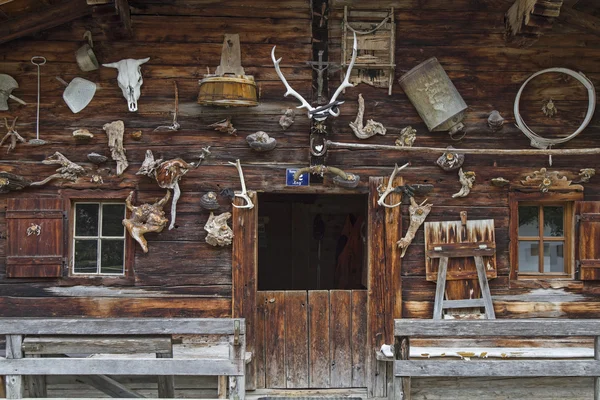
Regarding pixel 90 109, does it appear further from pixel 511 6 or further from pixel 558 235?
pixel 558 235

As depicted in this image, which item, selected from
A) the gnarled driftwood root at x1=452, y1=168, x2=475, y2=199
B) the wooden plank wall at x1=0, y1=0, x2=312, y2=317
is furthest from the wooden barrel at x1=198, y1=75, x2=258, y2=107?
the gnarled driftwood root at x1=452, y1=168, x2=475, y2=199

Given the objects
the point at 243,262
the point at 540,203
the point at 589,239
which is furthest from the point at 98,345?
the point at 589,239

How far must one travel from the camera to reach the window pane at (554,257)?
746cm

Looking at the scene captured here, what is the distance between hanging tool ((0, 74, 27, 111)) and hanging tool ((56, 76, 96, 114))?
0.49m

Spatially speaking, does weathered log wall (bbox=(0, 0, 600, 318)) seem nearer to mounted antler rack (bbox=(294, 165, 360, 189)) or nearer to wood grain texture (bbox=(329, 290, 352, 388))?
mounted antler rack (bbox=(294, 165, 360, 189))

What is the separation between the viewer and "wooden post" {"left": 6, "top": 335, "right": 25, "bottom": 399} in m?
6.18

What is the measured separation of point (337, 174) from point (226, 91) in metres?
1.46

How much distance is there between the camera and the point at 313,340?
737 centimetres

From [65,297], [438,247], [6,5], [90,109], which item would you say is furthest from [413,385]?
[6,5]

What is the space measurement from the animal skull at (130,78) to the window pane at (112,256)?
1.48 metres

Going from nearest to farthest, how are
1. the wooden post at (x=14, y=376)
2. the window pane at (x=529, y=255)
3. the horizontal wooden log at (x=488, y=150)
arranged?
the wooden post at (x=14, y=376) < the horizontal wooden log at (x=488, y=150) < the window pane at (x=529, y=255)

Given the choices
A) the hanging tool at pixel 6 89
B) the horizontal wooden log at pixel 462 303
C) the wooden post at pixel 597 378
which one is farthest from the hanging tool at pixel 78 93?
the wooden post at pixel 597 378

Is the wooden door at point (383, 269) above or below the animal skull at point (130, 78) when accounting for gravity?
below

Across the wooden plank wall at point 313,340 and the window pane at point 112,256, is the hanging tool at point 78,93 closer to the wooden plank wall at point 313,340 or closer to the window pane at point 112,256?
the window pane at point 112,256
